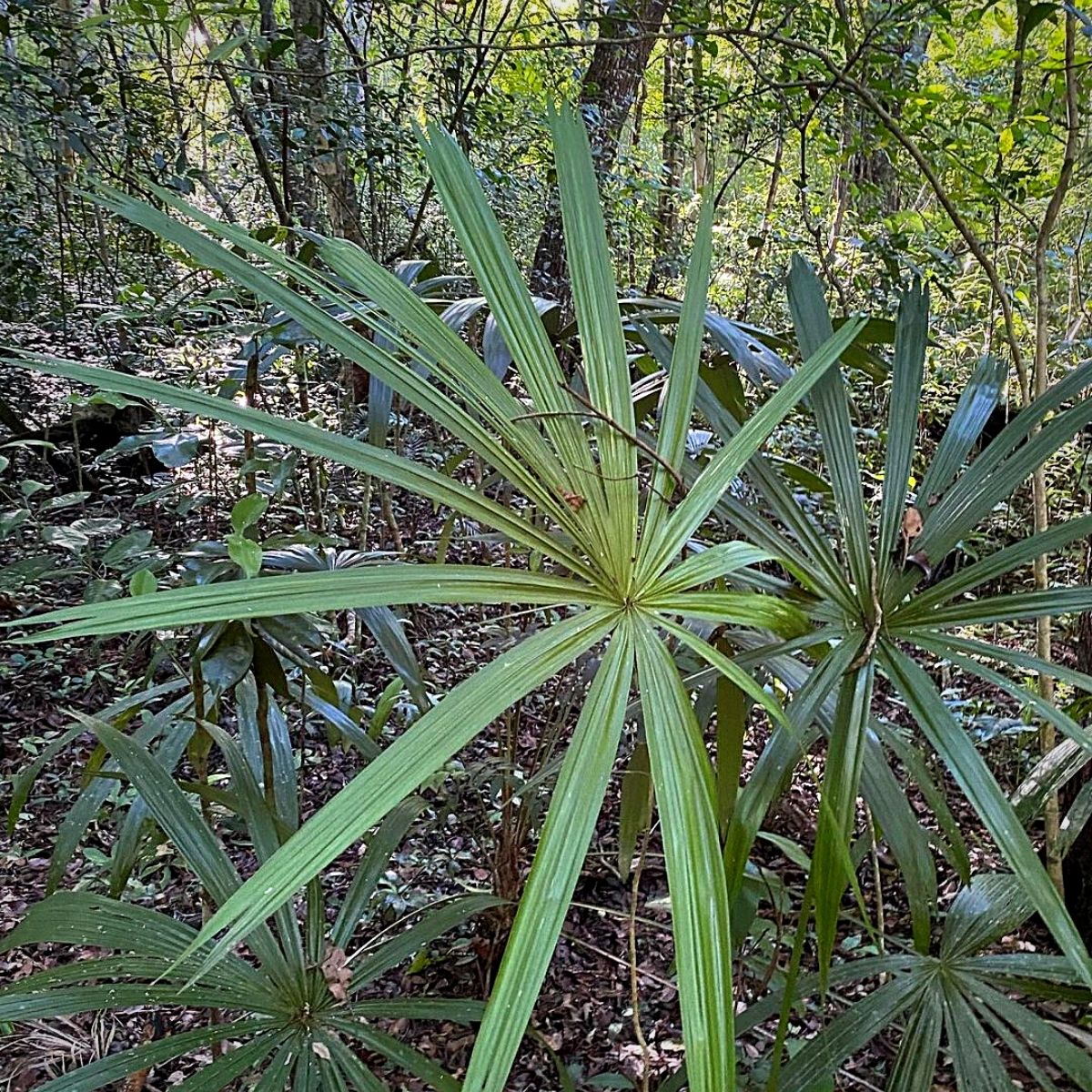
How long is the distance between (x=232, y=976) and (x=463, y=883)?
0.85 meters

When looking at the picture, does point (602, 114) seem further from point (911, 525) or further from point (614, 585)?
point (614, 585)

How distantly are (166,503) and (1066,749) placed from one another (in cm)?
278

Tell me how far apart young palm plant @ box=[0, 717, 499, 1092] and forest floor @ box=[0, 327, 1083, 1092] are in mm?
201

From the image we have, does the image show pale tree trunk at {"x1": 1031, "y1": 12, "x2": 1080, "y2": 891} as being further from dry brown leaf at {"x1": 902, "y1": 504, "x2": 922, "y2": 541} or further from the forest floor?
dry brown leaf at {"x1": 902, "y1": 504, "x2": 922, "y2": 541}

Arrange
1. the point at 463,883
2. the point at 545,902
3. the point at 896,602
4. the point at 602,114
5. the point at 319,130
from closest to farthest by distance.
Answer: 1. the point at 545,902
2. the point at 896,602
3. the point at 463,883
4. the point at 319,130
5. the point at 602,114

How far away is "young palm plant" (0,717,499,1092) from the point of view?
821 millimetres

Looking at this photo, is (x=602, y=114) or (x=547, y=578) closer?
(x=547, y=578)

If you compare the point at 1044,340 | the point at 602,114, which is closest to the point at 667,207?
the point at 602,114

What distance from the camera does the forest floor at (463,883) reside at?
56.2 inches

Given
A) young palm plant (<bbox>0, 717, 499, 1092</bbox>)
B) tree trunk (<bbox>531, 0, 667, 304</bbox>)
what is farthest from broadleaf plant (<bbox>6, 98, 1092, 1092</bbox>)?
tree trunk (<bbox>531, 0, 667, 304</bbox>)

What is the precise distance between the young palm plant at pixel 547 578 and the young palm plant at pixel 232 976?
0.44 metres

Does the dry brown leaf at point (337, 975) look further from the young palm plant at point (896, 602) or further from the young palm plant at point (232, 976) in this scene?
the young palm plant at point (896, 602)

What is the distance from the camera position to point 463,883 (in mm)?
1735

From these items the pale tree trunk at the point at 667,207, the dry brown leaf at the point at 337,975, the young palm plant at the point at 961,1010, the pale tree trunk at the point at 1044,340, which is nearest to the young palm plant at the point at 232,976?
the dry brown leaf at the point at 337,975
